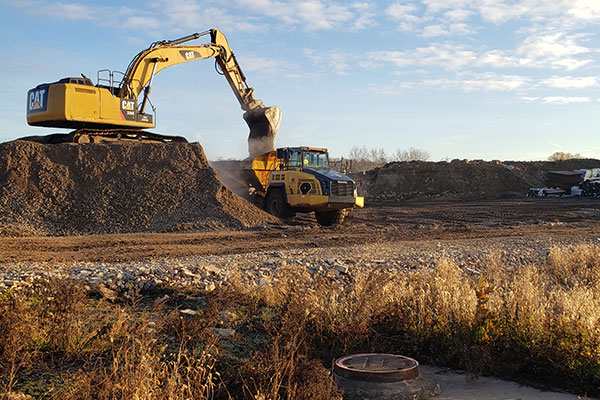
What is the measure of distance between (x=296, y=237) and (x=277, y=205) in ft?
15.4

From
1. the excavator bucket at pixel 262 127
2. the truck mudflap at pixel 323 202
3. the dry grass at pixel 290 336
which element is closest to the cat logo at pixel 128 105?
the excavator bucket at pixel 262 127

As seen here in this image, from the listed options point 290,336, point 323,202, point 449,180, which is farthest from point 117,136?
point 449,180

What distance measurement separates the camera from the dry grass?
4.96 meters

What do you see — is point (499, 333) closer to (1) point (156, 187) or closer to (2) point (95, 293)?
(2) point (95, 293)

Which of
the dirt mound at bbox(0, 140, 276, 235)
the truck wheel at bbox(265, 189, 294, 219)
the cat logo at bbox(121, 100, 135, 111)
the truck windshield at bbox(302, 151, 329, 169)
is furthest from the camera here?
the truck wheel at bbox(265, 189, 294, 219)

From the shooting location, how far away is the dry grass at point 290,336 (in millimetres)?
4965

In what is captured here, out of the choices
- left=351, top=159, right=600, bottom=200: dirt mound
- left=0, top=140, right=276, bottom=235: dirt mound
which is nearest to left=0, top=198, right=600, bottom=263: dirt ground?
left=0, top=140, right=276, bottom=235: dirt mound

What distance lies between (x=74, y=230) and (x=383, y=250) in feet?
31.0

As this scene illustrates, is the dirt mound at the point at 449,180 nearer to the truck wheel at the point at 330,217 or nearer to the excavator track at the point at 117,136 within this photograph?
the truck wheel at the point at 330,217

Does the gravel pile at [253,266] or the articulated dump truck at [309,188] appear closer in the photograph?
the gravel pile at [253,266]

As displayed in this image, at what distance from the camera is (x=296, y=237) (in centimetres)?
1759

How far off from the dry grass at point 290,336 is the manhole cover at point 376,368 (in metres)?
0.31

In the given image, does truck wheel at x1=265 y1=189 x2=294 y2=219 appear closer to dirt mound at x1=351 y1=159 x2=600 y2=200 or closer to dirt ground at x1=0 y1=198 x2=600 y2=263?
dirt ground at x1=0 y1=198 x2=600 y2=263

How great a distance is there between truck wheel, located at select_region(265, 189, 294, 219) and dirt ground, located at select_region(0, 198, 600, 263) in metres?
0.38
